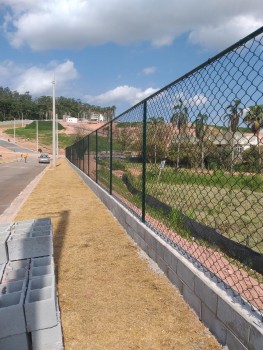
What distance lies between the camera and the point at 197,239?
17.1ft

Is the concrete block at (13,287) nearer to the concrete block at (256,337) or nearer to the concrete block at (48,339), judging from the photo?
the concrete block at (48,339)

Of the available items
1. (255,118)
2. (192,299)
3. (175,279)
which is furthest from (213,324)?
(255,118)

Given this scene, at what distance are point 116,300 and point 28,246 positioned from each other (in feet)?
3.55

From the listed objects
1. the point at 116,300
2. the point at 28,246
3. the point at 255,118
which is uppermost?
the point at 255,118

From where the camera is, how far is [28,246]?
11.5 ft

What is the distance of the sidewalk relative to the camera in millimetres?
2774

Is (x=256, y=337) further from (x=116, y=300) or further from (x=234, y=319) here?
(x=116, y=300)

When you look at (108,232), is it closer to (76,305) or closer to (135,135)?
(135,135)

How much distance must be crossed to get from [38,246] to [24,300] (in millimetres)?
1104

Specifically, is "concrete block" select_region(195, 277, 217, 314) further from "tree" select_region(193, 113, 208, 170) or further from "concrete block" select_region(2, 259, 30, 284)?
"concrete block" select_region(2, 259, 30, 284)

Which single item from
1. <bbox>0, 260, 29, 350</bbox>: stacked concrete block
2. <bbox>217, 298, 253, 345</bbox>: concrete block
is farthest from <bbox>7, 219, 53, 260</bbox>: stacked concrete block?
<bbox>217, 298, 253, 345</bbox>: concrete block

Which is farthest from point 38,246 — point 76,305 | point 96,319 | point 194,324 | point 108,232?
point 108,232

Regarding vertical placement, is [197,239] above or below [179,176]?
below

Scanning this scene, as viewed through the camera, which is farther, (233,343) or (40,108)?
(40,108)
